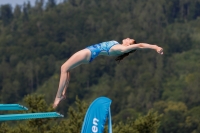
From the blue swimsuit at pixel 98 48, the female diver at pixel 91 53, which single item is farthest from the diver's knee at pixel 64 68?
the blue swimsuit at pixel 98 48

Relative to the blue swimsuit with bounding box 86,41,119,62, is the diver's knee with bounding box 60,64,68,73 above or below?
below

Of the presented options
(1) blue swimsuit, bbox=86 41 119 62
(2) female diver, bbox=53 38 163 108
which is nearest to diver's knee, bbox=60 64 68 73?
(2) female diver, bbox=53 38 163 108

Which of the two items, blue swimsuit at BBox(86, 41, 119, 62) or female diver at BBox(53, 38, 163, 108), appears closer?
female diver at BBox(53, 38, 163, 108)

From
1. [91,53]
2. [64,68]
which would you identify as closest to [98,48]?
[91,53]

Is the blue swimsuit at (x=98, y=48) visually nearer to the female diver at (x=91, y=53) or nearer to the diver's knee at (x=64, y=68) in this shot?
the female diver at (x=91, y=53)

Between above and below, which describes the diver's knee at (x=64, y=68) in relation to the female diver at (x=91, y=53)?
below

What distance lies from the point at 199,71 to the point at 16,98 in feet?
138

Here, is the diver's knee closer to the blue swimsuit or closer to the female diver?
the female diver

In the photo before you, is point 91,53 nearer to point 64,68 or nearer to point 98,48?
point 98,48

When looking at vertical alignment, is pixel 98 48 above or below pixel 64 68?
above

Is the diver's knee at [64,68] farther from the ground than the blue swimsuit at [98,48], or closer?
closer

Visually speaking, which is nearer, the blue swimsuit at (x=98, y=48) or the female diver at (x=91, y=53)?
the female diver at (x=91, y=53)

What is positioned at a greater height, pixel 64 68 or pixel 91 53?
pixel 91 53

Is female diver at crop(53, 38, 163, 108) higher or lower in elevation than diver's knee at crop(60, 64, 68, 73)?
higher
